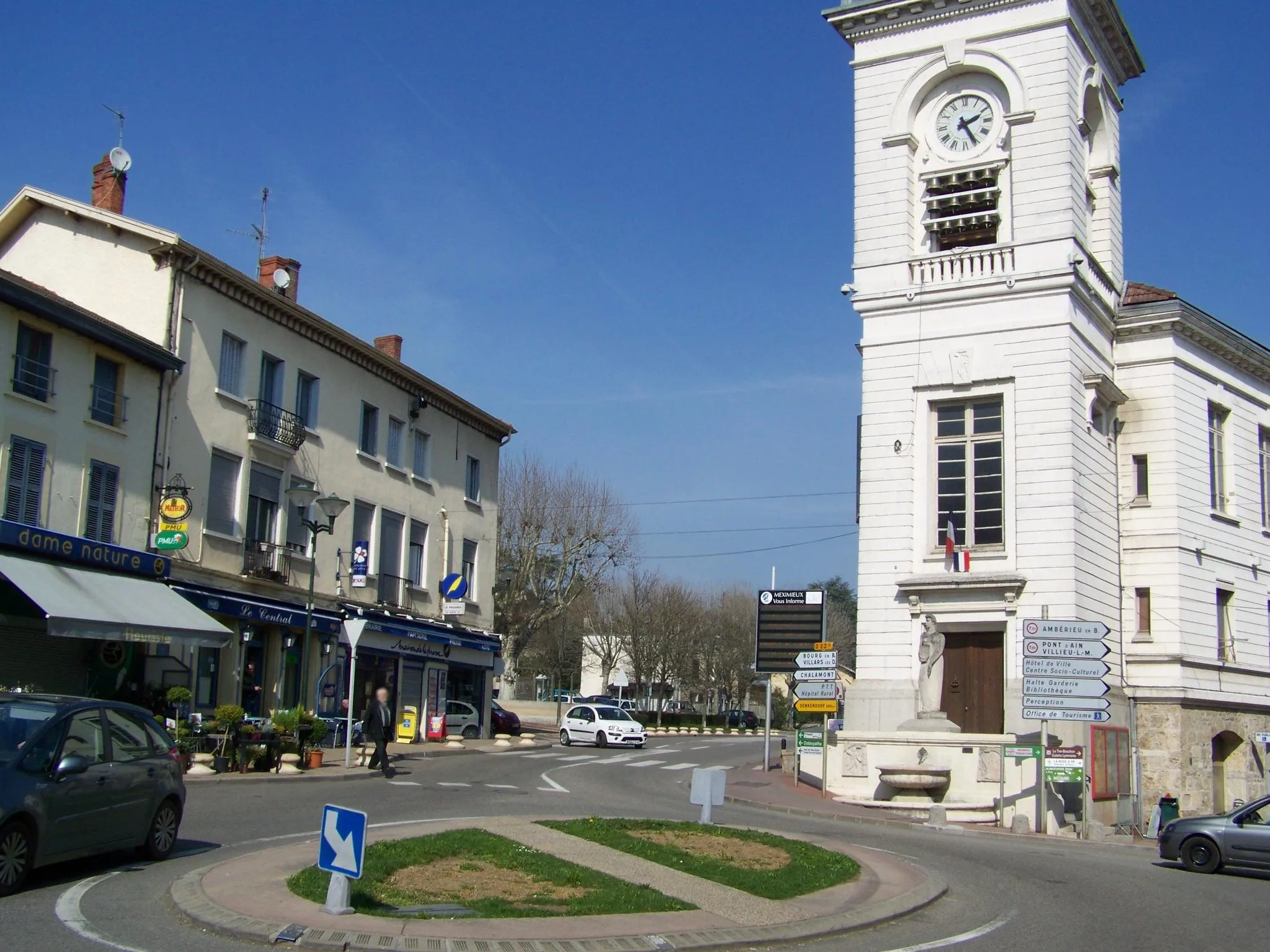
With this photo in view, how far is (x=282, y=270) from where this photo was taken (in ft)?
112

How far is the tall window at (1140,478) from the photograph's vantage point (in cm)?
2922

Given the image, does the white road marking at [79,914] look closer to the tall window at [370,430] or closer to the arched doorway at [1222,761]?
the tall window at [370,430]

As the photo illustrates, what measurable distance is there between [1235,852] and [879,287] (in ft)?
51.2

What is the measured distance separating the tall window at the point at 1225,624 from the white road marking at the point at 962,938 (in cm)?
2168

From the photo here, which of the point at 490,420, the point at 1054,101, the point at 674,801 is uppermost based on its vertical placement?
the point at 1054,101

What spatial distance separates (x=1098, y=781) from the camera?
81.2 ft

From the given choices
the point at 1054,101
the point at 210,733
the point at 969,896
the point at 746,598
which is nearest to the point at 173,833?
the point at 969,896

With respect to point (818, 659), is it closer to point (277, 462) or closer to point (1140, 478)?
point (1140, 478)

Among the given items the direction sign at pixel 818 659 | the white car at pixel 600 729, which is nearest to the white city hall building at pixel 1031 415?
the direction sign at pixel 818 659

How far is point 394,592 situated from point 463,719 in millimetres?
6164

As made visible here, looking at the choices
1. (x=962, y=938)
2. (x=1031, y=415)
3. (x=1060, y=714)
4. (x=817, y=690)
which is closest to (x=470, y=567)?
(x=817, y=690)

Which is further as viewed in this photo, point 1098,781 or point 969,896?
point 1098,781

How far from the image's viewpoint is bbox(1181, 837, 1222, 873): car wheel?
Result: 1566cm

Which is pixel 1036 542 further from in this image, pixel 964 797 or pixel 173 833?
pixel 173 833
